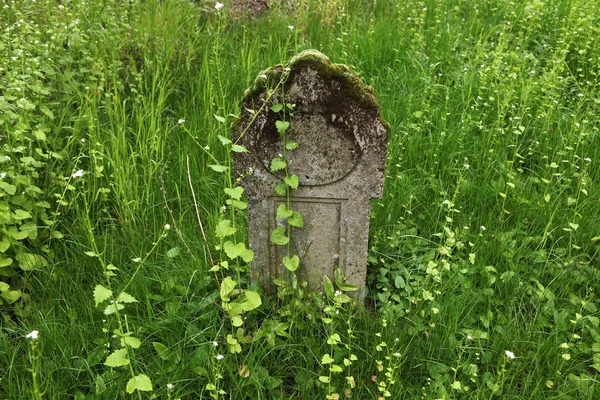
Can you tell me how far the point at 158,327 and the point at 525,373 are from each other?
1576 millimetres

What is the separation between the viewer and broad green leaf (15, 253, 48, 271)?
2555 mm

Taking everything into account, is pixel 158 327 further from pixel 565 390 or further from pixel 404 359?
pixel 565 390

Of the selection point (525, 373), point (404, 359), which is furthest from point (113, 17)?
point (525, 373)

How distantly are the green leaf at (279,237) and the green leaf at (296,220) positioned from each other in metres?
0.06

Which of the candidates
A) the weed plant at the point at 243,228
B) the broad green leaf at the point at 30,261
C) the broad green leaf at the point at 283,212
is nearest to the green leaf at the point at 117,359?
the weed plant at the point at 243,228

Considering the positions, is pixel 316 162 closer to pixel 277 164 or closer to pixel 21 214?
pixel 277 164

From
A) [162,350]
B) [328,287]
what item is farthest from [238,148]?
[162,350]

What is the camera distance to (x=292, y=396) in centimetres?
215

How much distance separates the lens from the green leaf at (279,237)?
2350mm

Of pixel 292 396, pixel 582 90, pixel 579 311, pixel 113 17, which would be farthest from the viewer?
pixel 582 90

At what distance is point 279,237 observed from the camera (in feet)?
7.73

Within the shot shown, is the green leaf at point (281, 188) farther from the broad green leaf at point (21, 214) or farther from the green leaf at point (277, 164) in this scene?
the broad green leaf at point (21, 214)

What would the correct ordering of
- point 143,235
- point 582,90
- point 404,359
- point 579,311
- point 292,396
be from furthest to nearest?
1. point 582,90
2. point 143,235
3. point 579,311
4. point 404,359
5. point 292,396

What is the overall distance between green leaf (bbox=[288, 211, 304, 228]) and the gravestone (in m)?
0.09
